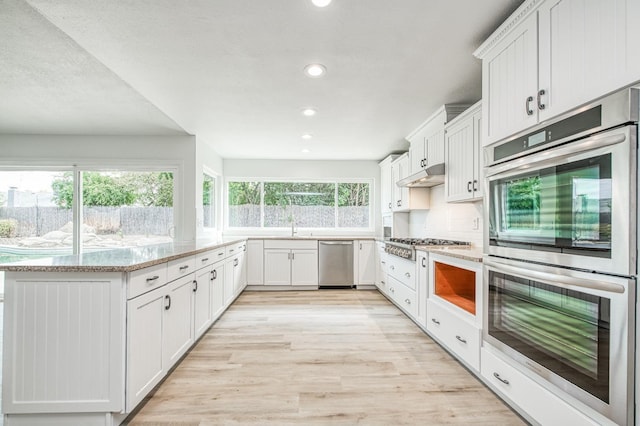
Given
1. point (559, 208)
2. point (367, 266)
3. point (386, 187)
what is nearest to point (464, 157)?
point (559, 208)

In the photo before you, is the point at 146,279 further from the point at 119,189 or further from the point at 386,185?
the point at 386,185

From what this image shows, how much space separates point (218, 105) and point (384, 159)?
334cm

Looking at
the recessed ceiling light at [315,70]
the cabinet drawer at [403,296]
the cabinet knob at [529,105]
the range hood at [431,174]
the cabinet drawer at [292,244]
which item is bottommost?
the cabinet drawer at [403,296]

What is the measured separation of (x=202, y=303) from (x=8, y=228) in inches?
149

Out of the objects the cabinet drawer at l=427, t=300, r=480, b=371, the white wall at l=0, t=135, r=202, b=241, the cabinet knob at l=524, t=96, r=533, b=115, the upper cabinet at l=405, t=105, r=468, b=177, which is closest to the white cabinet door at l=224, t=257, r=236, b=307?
the white wall at l=0, t=135, r=202, b=241

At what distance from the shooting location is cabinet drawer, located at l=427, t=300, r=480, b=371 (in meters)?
2.17

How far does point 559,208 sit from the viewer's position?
145cm

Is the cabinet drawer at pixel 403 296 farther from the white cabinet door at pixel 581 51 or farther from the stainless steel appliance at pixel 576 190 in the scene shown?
the white cabinet door at pixel 581 51

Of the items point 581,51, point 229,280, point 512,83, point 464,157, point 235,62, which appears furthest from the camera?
point 229,280

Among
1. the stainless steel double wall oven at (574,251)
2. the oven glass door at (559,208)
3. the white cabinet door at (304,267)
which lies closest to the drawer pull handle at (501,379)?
the stainless steel double wall oven at (574,251)

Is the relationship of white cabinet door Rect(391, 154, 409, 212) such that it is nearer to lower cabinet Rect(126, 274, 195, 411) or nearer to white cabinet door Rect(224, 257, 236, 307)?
white cabinet door Rect(224, 257, 236, 307)

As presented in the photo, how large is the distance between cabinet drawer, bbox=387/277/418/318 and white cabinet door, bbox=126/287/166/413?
2.40 metres

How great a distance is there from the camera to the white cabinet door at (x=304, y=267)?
525 centimetres

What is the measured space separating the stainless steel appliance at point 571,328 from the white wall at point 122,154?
3.79 metres
